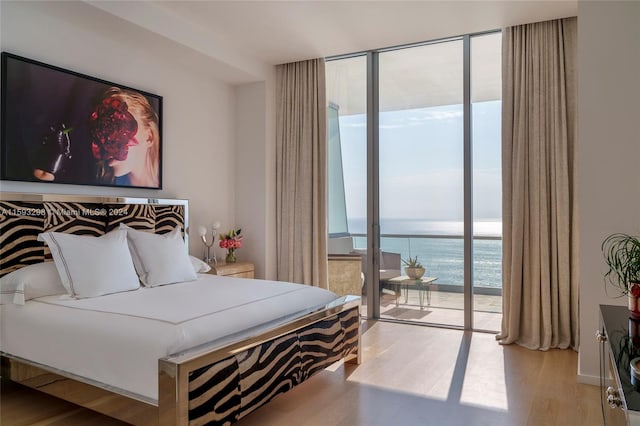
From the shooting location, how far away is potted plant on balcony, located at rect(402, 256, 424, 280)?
15.6ft

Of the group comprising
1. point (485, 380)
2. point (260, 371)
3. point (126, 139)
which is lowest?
point (485, 380)

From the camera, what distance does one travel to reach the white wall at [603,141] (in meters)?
2.96

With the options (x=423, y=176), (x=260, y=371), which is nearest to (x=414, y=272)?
(x=423, y=176)

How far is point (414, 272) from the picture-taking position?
15.6ft

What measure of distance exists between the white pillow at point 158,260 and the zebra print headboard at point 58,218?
0.20 m

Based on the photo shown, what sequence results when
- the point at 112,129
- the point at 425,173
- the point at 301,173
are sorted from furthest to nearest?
the point at 301,173 → the point at 425,173 → the point at 112,129

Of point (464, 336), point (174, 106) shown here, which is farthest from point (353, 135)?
point (464, 336)

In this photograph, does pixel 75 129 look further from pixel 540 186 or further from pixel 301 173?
pixel 540 186

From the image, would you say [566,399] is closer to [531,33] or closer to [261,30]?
[531,33]

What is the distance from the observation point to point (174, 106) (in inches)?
176

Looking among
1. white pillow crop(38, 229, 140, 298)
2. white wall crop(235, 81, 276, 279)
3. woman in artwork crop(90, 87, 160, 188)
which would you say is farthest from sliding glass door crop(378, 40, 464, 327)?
white pillow crop(38, 229, 140, 298)

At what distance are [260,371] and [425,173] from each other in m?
2.95

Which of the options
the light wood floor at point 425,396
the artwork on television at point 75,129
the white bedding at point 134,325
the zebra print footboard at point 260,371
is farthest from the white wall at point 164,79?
the zebra print footboard at point 260,371

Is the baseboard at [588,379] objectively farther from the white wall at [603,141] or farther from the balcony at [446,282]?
the balcony at [446,282]
